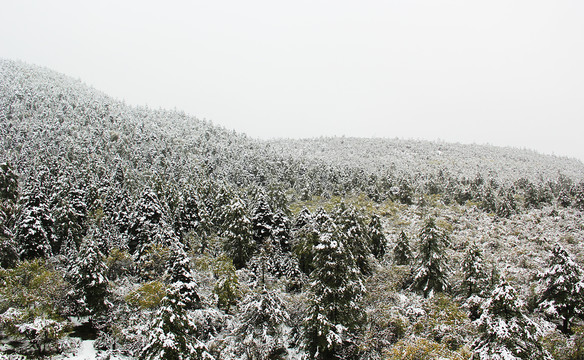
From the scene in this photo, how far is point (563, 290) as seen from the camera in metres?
28.4

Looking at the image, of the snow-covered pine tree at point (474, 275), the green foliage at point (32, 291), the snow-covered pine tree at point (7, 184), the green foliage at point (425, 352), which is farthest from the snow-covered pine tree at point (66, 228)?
the snow-covered pine tree at point (474, 275)

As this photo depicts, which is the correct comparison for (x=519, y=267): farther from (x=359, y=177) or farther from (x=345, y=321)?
(x=359, y=177)

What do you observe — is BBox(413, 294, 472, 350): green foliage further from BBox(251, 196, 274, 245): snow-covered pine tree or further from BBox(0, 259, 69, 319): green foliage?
BBox(251, 196, 274, 245): snow-covered pine tree

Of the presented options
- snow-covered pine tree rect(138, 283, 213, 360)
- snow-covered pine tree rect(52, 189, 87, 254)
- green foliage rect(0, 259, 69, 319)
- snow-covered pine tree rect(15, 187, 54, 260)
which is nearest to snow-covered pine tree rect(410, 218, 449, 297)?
snow-covered pine tree rect(138, 283, 213, 360)

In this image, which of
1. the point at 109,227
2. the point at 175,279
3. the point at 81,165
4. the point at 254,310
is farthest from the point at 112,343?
the point at 81,165

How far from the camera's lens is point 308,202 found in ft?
315

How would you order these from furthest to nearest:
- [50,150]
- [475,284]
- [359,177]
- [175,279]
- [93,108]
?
1. [93,108]
2. [359,177]
3. [50,150]
4. [475,284]
5. [175,279]

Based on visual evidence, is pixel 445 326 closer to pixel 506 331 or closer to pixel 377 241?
pixel 506 331

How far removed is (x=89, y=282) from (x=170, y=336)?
1559cm

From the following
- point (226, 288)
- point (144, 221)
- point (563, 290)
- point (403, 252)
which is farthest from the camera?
point (144, 221)

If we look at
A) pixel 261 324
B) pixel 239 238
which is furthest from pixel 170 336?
pixel 239 238

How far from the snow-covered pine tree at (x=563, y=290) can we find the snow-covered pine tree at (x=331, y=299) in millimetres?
18619

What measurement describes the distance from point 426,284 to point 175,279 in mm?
24226

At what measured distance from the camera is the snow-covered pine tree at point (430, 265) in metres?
32.5
